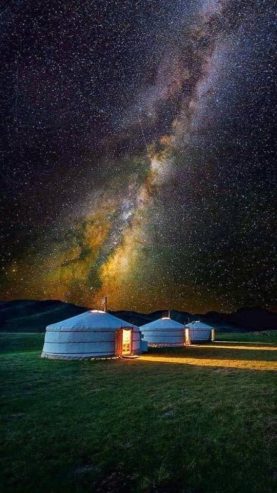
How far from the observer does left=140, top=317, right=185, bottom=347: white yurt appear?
26984 mm

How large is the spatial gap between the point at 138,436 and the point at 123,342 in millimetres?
12887

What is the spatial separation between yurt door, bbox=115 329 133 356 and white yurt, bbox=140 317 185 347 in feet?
27.4

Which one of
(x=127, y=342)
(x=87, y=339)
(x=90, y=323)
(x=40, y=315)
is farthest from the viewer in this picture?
(x=40, y=315)

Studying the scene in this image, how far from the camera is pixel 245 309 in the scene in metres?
195

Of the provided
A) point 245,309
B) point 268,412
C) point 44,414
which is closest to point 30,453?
point 44,414

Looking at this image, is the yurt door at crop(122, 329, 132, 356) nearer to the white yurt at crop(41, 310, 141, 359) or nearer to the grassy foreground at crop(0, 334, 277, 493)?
the white yurt at crop(41, 310, 141, 359)

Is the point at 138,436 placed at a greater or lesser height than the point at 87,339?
lesser

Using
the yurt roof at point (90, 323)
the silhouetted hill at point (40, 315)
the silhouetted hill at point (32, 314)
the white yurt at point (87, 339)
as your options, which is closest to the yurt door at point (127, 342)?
the white yurt at point (87, 339)

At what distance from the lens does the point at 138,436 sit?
226 inches

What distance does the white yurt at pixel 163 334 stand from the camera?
26984 millimetres

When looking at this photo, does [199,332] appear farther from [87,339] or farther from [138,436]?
[138,436]

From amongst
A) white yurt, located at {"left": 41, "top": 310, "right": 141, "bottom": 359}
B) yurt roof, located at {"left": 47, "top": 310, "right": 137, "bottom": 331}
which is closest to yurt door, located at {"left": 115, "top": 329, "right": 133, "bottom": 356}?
white yurt, located at {"left": 41, "top": 310, "right": 141, "bottom": 359}

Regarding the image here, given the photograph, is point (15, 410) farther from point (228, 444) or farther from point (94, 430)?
point (228, 444)

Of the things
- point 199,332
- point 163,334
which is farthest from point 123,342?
point 199,332
